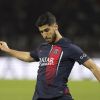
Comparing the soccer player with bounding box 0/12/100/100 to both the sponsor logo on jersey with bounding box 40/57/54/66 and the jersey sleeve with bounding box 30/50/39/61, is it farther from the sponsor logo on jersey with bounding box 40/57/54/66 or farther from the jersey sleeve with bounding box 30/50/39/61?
the jersey sleeve with bounding box 30/50/39/61

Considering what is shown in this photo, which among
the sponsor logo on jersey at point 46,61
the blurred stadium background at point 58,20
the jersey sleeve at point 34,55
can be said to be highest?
the sponsor logo on jersey at point 46,61

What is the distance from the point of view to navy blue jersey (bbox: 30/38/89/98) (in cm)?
637

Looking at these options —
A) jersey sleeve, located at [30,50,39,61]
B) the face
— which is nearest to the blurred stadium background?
jersey sleeve, located at [30,50,39,61]

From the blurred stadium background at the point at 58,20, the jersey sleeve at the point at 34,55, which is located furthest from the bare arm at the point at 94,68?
the blurred stadium background at the point at 58,20

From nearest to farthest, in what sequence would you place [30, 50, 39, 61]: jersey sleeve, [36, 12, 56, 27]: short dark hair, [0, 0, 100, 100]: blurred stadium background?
[36, 12, 56, 27]: short dark hair < [30, 50, 39, 61]: jersey sleeve < [0, 0, 100, 100]: blurred stadium background

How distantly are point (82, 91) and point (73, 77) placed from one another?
356cm

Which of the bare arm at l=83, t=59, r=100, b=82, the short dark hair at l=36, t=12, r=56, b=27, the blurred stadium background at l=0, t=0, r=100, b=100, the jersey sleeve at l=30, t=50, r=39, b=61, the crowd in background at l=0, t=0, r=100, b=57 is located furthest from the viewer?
the crowd in background at l=0, t=0, r=100, b=57

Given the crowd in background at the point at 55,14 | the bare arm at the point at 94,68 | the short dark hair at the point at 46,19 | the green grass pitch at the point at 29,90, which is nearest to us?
the bare arm at the point at 94,68

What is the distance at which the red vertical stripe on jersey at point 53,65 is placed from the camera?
6.39 metres

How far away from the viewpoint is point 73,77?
19062mm

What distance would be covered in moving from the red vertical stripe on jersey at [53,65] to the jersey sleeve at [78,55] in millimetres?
181

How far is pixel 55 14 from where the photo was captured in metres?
24.7

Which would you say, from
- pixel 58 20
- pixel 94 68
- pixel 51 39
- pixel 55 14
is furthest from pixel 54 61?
pixel 55 14

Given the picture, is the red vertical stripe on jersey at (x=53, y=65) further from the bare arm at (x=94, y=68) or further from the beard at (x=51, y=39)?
the bare arm at (x=94, y=68)
